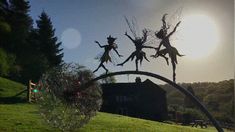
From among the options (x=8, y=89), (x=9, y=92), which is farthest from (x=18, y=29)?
(x=9, y=92)

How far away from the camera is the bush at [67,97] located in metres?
12.8

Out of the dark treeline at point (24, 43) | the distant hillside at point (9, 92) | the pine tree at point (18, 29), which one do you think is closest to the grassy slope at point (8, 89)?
the distant hillside at point (9, 92)

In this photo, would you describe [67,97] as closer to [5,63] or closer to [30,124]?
[30,124]

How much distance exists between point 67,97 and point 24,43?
6474cm

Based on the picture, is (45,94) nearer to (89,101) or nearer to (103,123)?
(89,101)

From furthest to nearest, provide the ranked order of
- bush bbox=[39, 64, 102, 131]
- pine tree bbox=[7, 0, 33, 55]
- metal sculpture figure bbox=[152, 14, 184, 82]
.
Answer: pine tree bbox=[7, 0, 33, 55] → bush bbox=[39, 64, 102, 131] → metal sculpture figure bbox=[152, 14, 184, 82]

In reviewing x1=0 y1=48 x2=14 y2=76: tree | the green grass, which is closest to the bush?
the green grass

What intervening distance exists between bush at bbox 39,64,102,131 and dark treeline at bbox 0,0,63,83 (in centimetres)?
5349

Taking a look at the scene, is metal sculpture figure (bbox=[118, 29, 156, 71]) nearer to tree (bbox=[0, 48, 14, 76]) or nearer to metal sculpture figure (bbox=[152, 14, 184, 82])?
metal sculpture figure (bbox=[152, 14, 184, 82])

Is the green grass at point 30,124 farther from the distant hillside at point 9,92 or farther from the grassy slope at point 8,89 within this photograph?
the grassy slope at point 8,89

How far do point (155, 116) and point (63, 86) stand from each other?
210ft

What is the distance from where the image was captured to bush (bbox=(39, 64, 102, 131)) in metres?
12.8

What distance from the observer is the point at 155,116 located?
75375 mm

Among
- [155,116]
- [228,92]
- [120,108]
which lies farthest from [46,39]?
[228,92]
